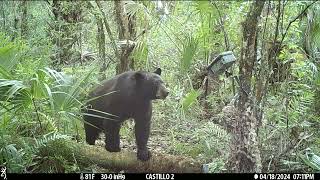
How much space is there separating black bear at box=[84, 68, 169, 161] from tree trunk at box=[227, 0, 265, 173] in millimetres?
770

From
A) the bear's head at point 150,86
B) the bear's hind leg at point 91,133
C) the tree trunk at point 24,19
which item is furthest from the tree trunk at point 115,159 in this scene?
the tree trunk at point 24,19

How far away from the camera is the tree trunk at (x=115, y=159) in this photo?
4.29 metres

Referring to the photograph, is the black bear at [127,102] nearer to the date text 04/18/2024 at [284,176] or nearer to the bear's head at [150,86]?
the bear's head at [150,86]

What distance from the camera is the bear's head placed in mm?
4590

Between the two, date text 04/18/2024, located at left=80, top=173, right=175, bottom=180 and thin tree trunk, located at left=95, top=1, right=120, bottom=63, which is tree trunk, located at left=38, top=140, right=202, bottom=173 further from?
thin tree trunk, located at left=95, top=1, right=120, bottom=63

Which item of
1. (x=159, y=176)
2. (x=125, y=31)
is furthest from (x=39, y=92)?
(x=125, y=31)

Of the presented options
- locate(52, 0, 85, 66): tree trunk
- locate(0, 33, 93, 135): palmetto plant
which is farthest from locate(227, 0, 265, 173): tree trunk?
locate(52, 0, 85, 66): tree trunk

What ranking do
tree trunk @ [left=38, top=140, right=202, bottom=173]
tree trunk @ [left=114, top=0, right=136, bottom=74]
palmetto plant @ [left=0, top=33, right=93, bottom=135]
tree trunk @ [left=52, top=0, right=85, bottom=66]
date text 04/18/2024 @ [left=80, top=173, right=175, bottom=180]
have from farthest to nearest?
tree trunk @ [left=52, top=0, right=85, bottom=66]
tree trunk @ [left=114, top=0, right=136, bottom=74]
tree trunk @ [left=38, top=140, right=202, bottom=173]
palmetto plant @ [left=0, top=33, right=93, bottom=135]
date text 04/18/2024 @ [left=80, top=173, right=175, bottom=180]

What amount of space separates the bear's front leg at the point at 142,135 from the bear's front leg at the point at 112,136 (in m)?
0.18

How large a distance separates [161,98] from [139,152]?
54 cm

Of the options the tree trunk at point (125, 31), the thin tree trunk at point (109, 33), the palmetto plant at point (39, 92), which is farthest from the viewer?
the thin tree trunk at point (109, 33)

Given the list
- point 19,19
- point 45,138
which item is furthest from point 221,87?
point 19,19

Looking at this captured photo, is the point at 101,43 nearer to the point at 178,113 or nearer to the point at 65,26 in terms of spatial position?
the point at 65,26

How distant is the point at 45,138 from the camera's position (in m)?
4.11
